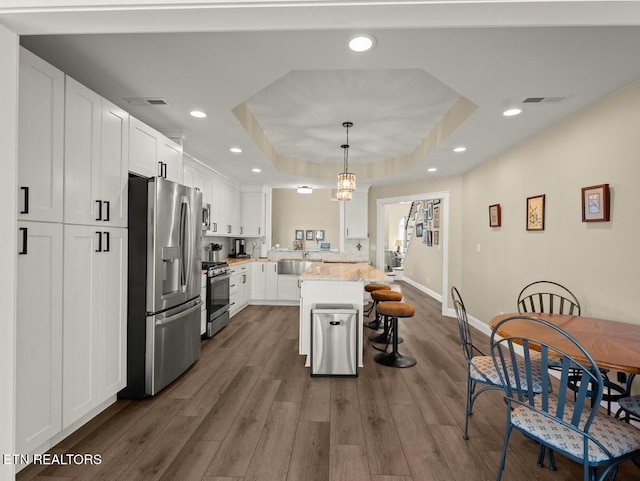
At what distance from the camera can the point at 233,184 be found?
19.7ft

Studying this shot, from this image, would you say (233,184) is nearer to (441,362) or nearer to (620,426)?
(441,362)

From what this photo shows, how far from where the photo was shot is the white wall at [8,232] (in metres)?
1.26

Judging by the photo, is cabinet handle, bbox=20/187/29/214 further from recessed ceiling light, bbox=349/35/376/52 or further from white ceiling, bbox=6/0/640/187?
recessed ceiling light, bbox=349/35/376/52

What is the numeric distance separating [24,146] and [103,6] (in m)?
1.01

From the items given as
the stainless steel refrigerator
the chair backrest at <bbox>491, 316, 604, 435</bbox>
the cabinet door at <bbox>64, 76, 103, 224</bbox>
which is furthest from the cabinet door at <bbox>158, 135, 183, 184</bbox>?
the chair backrest at <bbox>491, 316, 604, 435</bbox>

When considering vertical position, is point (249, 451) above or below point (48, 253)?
below

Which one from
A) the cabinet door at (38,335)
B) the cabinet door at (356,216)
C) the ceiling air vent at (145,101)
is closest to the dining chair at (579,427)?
the cabinet door at (38,335)

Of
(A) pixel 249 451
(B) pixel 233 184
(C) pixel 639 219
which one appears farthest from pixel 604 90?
(B) pixel 233 184

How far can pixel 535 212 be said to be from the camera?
134 inches

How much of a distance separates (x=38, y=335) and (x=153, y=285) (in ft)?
2.66

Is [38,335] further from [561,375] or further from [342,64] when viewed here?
[561,375]

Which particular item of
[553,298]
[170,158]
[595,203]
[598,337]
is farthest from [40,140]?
[553,298]

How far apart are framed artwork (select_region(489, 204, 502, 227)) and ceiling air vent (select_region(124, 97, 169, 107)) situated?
3.93 meters

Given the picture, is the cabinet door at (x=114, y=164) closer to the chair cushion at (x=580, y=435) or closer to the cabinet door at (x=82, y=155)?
the cabinet door at (x=82, y=155)
